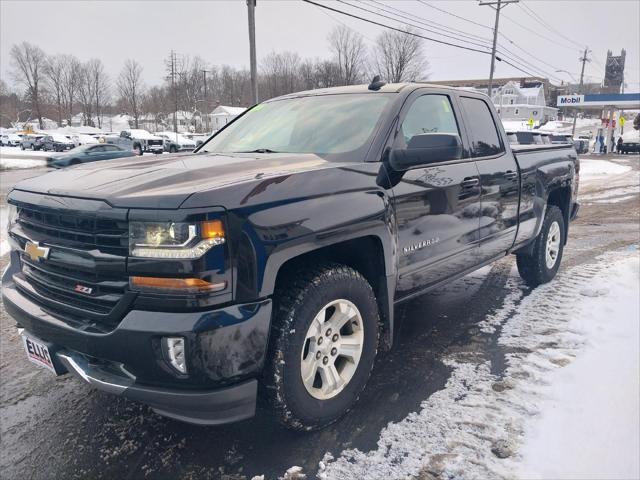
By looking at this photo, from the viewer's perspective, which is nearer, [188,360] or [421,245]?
[188,360]

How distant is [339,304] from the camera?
2.61 metres

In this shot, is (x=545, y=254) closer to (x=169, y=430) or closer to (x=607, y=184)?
(x=169, y=430)

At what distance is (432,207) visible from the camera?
10.6ft

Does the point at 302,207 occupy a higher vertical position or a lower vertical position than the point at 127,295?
higher

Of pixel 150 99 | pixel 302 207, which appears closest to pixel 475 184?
pixel 302 207

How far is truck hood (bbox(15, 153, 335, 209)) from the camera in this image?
2.12 m

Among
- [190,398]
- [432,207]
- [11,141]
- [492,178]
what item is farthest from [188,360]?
[11,141]

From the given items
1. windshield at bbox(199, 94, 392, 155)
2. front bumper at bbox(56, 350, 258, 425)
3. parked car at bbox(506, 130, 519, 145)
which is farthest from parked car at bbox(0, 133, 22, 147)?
front bumper at bbox(56, 350, 258, 425)

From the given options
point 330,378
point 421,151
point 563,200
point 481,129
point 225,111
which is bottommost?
point 330,378

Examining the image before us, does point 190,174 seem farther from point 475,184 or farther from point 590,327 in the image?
point 590,327

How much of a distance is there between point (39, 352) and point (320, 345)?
1.43 meters

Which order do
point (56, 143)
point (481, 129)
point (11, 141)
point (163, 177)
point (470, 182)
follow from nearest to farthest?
point (163, 177), point (470, 182), point (481, 129), point (56, 143), point (11, 141)

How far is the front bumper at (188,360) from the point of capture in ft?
6.68

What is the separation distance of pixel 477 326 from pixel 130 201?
311 centimetres
